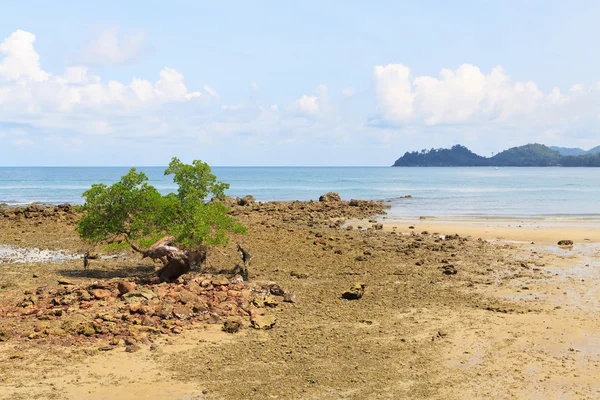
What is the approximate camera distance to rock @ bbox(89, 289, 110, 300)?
42.5 ft

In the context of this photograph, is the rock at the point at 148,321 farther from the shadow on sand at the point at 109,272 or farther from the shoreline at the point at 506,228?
the shoreline at the point at 506,228

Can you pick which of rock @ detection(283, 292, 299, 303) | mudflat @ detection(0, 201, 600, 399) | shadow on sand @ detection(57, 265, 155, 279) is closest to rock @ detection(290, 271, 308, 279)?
mudflat @ detection(0, 201, 600, 399)

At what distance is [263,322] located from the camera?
11805mm

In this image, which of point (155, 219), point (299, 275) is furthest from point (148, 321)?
A: point (299, 275)

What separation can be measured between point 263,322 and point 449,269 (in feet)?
28.4

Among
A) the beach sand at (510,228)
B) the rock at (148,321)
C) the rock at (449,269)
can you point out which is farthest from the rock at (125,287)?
the beach sand at (510,228)

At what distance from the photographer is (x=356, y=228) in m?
31.6

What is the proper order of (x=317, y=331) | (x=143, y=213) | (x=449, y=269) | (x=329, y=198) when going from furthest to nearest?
(x=329, y=198)
(x=449, y=269)
(x=143, y=213)
(x=317, y=331)

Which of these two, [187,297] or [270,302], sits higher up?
[187,297]

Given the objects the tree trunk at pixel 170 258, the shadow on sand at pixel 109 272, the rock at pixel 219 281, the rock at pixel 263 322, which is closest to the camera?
the rock at pixel 263 322

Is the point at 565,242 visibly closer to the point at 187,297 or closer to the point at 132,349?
the point at 187,297

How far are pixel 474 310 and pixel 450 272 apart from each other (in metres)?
4.49

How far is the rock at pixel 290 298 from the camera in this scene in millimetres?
13695

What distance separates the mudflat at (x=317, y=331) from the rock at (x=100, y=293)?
3.2 inches
